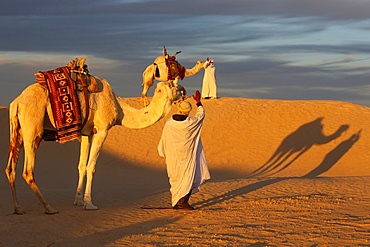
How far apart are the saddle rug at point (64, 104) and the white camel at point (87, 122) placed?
0.14 m

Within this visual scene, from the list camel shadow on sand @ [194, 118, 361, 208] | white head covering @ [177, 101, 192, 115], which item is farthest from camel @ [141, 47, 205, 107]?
camel shadow on sand @ [194, 118, 361, 208]

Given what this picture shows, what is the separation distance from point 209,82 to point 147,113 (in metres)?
18.1

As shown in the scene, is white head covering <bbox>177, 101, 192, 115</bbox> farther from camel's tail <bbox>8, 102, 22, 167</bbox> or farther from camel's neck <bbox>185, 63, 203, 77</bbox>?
camel's neck <bbox>185, 63, 203, 77</bbox>

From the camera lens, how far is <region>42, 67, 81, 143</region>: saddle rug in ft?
43.4

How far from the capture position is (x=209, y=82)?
32.4 meters

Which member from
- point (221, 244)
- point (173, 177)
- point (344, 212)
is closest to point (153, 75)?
point (173, 177)

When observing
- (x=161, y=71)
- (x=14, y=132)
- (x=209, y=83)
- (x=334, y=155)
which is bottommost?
(x=334, y=155)

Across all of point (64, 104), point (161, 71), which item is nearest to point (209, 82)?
point (161, 71)

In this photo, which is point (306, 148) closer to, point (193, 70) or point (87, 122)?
point (193, 70)

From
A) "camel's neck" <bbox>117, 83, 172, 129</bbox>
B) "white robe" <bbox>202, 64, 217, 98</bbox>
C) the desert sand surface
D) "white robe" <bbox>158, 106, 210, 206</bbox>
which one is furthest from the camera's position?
"white robe" <bbox>202, 64, 217, 98</bbox>

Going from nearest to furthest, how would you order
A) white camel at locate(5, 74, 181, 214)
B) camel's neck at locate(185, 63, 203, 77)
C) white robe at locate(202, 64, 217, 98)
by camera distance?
white camel at locate(5, 74, 181, 214) → camel's neck at locate(185, 63, 203, 77) → white robe at locate(202, 64, 217, 98)

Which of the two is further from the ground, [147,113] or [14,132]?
[147,113]

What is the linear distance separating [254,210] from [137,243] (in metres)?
3.87

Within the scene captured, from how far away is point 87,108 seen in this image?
45.0 feet
